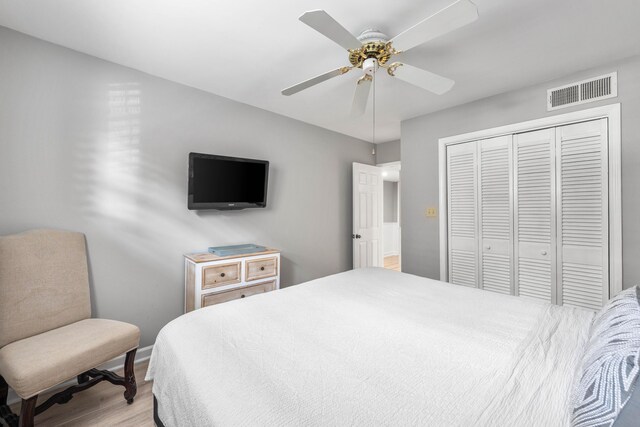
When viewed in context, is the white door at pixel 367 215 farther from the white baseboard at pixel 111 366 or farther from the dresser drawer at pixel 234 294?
the white baseboard at pixel 111 366

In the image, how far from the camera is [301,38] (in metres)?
1.92

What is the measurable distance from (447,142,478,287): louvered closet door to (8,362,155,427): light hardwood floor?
3102mm

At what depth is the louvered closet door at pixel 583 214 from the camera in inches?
92.2

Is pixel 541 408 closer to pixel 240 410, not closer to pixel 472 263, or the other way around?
pixel 240 410

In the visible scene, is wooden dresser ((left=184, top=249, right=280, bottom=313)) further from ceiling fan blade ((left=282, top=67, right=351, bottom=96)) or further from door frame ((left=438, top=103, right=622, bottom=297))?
door frame ((left=438, top=103, right=622, bottom=297))

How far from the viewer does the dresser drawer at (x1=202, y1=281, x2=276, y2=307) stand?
243cm

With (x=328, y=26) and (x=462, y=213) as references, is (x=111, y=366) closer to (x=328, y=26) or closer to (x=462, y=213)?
(x=328, y=26)

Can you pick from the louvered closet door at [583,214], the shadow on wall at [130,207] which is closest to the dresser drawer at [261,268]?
the shadow on wall at [130,207]

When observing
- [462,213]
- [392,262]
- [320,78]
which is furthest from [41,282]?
[392,262]

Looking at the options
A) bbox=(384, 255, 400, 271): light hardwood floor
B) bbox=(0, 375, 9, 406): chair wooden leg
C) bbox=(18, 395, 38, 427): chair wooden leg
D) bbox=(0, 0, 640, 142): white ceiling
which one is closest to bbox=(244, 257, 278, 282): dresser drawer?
bbox=(18, 395, 38, 427): chair wooden leg

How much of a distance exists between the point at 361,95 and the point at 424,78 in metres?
0.44

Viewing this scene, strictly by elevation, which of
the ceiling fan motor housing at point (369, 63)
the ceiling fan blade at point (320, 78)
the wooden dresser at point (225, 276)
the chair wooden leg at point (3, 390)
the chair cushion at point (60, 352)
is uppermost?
the ceiling fan motor housing at point (369, 63)

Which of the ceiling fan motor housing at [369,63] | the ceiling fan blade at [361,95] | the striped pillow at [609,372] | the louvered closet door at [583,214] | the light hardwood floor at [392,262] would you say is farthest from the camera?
the light hardwood floor at [392,262]

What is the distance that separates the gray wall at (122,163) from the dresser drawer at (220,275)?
1.40 ft
